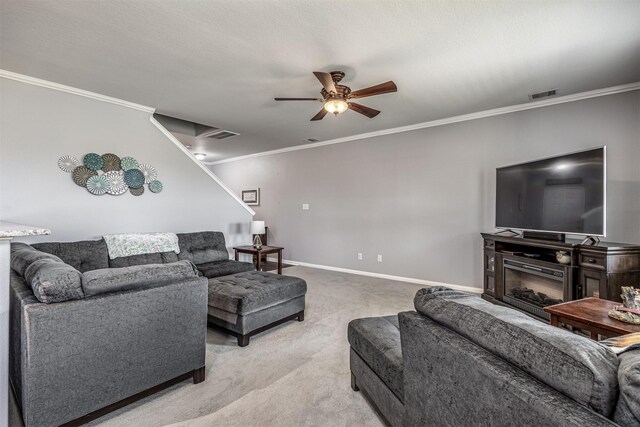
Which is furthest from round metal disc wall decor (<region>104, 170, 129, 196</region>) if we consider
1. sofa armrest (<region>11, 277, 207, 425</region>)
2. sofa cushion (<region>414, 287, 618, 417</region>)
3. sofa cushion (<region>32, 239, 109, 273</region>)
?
sofa cushion (<region>414, 287, 618, 417</region>)

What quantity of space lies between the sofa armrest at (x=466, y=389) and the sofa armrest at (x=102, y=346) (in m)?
1.37

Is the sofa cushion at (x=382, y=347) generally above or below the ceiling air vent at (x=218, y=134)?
below

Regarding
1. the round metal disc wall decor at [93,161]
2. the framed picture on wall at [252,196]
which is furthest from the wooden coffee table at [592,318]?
the framed picture on wall at [252,196]

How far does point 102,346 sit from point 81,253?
183 centimetres

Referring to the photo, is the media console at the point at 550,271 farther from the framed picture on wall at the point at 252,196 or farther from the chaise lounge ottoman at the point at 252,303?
the framed picture on wall at the point at 252,196

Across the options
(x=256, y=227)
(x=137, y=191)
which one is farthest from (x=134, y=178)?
(x=256, y=227)

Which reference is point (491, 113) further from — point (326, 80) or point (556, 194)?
point (326, 80)

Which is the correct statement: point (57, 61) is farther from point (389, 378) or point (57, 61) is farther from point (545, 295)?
point (545, 295)

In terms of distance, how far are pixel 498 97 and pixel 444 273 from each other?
2.45 meters

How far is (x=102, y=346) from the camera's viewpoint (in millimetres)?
1550

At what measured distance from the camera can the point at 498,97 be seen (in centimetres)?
345

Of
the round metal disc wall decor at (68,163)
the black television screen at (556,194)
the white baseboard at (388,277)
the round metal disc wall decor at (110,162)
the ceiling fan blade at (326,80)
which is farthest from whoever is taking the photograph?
the white baseboard at (388,277)

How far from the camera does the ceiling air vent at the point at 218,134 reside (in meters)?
5.21

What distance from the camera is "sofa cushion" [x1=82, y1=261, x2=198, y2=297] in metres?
1.54
